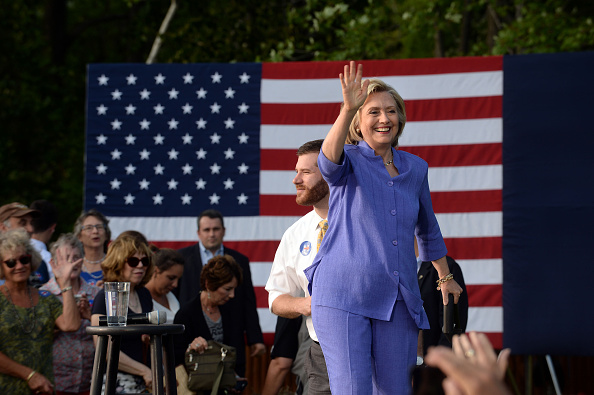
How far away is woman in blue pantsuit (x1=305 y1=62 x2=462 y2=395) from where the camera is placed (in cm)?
296

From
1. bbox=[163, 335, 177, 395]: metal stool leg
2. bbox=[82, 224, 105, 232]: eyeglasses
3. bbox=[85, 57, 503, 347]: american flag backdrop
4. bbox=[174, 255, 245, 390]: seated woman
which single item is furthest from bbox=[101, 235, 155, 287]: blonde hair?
bbox=[85, 57, 503, 347]: american flag backdrop

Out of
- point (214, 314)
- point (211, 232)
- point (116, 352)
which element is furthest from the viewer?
point (211, 232)

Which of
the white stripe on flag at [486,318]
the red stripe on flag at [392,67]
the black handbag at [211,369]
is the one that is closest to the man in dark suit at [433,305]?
the black handbag at [211,369]

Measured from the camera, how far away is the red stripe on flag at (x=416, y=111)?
729 cm

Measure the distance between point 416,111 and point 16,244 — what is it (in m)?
3.85

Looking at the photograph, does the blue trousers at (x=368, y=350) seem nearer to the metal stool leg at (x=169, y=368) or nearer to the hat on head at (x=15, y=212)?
the metal stool leg at (x=169, y=368)

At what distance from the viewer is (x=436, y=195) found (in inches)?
289

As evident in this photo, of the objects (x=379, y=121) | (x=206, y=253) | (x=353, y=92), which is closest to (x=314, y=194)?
(x=379, y=121)

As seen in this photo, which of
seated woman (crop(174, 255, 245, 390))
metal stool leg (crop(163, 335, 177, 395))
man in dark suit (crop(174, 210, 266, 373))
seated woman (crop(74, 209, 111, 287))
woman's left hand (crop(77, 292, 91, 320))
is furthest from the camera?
man in dark suit (crop(174, 210, 266, 373))

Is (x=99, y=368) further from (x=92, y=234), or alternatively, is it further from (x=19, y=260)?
(x=92, y=234)

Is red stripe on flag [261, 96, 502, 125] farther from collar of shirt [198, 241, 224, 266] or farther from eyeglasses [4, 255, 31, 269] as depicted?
eyeglasses [4, 255, 31, 269]

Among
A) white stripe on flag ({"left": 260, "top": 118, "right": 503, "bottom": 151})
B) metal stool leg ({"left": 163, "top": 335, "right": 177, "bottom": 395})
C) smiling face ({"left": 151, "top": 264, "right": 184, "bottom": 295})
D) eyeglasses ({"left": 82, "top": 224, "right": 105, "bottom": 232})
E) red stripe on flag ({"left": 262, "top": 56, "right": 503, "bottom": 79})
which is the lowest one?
metal stool leg ({"left": 163, "top": 335, "right": 177, "bottom": 395})

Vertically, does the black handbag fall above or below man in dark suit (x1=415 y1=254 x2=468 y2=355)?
below

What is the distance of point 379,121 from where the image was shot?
3.20 meters
